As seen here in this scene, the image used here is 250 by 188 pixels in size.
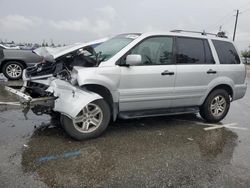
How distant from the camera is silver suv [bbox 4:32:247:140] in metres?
4.89

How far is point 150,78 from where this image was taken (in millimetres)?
5371

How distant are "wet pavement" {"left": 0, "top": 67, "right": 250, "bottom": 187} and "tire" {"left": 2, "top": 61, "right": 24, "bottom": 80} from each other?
19.2 ft

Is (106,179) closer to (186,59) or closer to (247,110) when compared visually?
(186,59)

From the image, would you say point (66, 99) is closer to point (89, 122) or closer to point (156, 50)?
point (89, 122)

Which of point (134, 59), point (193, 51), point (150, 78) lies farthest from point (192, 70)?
point (134, 59)

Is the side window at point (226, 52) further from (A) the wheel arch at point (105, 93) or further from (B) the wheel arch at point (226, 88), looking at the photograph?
(A) the wheel arch at point (105, 93)

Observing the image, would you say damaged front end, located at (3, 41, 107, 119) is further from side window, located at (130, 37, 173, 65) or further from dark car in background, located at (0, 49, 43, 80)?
dark car in background, located at (0, 49, 43, 80)

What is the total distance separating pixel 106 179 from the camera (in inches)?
144

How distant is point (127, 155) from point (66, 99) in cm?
133

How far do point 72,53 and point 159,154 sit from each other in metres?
2.37

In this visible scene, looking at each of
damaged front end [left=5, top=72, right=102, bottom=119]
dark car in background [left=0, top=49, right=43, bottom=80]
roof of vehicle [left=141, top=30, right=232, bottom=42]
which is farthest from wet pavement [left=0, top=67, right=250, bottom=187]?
dark car in background [left=0, top=49, right=43, bottom=80]

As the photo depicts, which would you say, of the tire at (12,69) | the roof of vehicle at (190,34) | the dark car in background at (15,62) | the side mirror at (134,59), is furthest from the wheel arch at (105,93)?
the tire at (12,69)

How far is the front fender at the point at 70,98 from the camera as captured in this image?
4.65 meters

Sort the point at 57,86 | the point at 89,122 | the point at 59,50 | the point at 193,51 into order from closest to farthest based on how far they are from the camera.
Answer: the point at 57,86 < the point at 89,122 < the point at 59,50 < the point at 193,51
